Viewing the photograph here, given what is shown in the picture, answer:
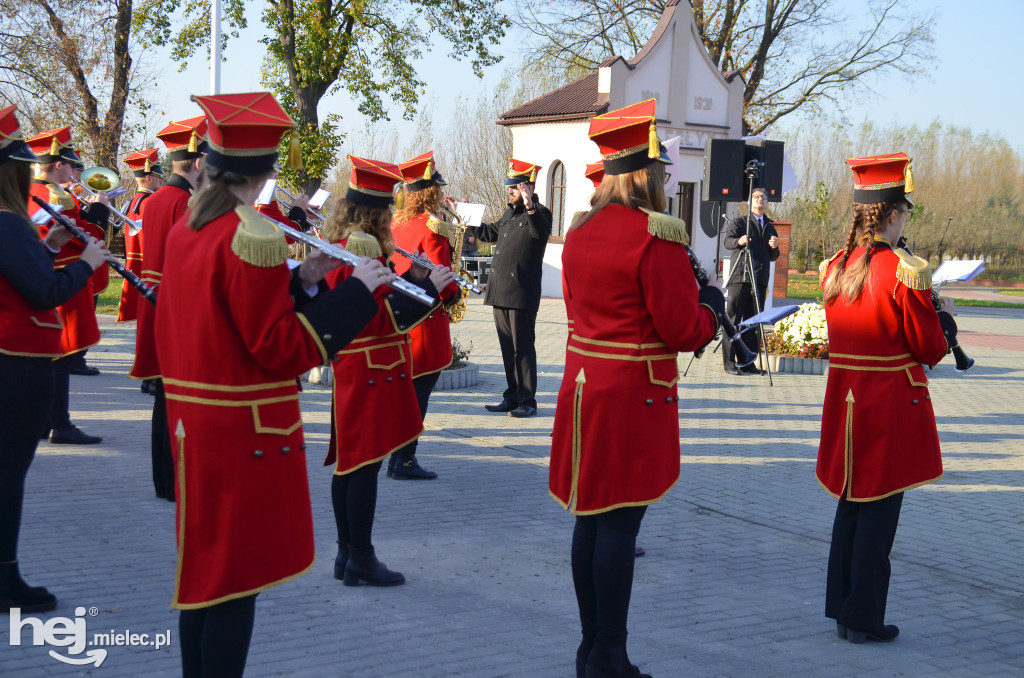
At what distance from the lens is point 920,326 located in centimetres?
423

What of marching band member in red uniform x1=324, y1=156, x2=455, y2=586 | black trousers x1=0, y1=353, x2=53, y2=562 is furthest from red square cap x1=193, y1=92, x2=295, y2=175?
black trousers x1=0, y1=353, x2=53, y2=562

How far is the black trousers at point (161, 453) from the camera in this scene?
6.01 meters

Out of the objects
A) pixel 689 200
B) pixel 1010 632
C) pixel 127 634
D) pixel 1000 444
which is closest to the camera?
pixel 127 634

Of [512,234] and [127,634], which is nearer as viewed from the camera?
[127,634]

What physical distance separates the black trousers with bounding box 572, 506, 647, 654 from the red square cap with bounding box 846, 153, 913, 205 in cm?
183

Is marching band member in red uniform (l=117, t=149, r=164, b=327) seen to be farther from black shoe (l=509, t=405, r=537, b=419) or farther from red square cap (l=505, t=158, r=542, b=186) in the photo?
black shoe (l=509, t=405, r=537, b=419)

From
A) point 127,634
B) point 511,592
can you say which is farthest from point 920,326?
point 127,634

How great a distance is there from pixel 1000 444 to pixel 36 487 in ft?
27.0

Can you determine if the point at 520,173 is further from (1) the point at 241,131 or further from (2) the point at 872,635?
(1) the point at 241,131

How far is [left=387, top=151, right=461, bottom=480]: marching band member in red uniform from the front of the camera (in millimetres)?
6652

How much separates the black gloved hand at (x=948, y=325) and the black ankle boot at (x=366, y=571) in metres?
2.86

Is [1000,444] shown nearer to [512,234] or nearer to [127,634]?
[512,234]

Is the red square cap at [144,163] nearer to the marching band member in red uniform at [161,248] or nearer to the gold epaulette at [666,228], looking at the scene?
the marching band member in red uniform at [161,248]

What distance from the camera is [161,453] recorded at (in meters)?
6.11
